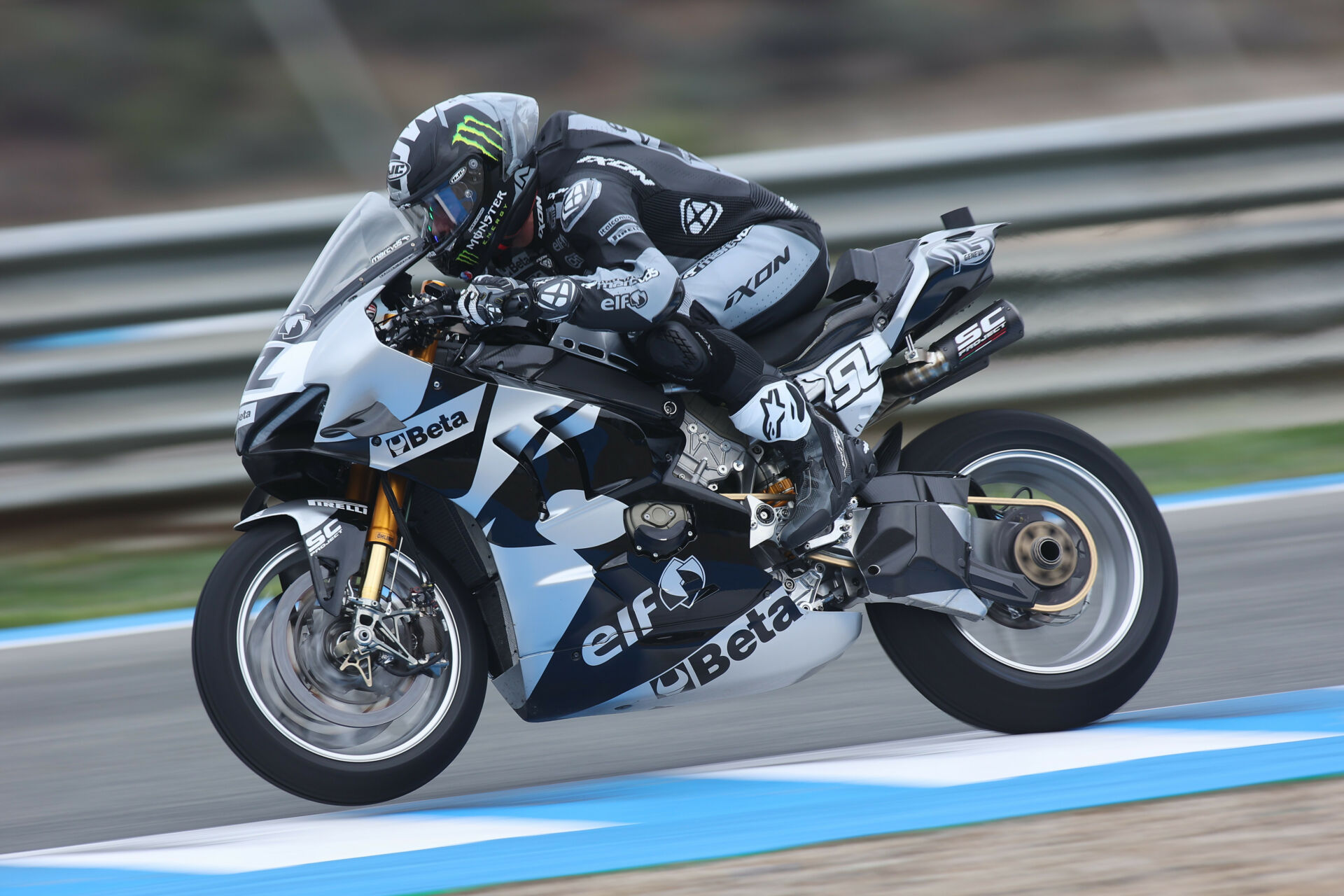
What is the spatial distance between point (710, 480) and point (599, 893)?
4.04 feet

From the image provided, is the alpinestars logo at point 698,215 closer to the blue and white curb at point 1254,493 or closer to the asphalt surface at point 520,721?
the asphalt surface at point 520,721

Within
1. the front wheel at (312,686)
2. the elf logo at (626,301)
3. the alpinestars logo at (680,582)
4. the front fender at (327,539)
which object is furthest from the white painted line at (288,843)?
the elf logo at (626,301)

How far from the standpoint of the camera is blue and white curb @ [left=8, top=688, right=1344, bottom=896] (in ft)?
9.62

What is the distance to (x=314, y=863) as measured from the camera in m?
3.00

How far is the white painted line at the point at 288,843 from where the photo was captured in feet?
10.1

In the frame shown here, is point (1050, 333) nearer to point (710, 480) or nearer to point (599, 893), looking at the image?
point (710, 480)

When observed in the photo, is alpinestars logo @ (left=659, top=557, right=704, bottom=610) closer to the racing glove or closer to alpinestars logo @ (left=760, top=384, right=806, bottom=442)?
alpinestars logo @ (left=760, top=384, right=806, bottom=442)

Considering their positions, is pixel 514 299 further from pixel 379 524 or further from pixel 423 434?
pixel 379 524

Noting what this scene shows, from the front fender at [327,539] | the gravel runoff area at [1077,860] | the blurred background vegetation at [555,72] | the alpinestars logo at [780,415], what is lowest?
the gravel runoff area at [1077,860]

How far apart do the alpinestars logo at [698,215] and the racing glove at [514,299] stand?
481 mm

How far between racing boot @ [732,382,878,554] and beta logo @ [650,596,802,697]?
19 cm

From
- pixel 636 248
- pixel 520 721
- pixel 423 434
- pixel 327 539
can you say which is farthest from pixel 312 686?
pixel 636 248

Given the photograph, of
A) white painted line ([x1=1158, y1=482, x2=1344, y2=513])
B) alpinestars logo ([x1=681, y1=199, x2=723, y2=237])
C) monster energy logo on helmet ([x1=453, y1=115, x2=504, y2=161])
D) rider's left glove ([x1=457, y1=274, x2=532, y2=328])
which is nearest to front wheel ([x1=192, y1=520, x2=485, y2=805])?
rider's left glove ([x1=457, y1=274, x2=532, y2=328])

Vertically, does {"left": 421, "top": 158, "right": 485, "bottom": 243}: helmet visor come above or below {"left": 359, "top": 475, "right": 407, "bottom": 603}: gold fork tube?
above
